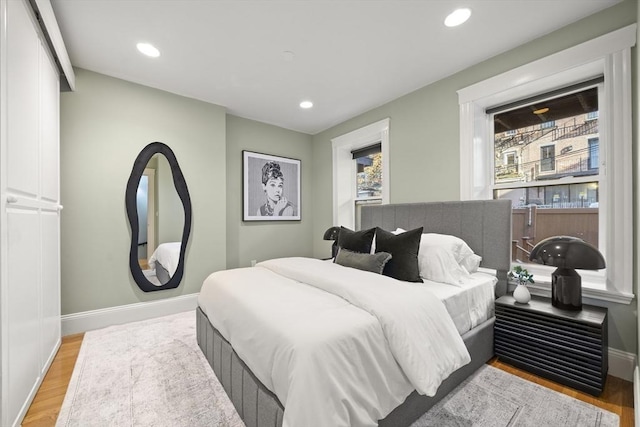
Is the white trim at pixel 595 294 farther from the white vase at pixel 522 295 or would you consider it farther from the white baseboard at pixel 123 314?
the white baseboard at pixel 123 314

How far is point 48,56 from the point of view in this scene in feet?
7.07

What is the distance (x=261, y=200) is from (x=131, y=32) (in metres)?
2.54

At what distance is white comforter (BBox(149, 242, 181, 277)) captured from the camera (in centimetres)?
314

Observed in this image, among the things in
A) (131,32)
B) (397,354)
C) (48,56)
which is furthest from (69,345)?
(397,354)

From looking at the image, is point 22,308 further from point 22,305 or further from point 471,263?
point 471,263

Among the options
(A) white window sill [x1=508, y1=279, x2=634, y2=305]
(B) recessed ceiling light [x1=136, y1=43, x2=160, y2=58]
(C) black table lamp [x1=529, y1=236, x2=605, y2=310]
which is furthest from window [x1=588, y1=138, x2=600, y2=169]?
(B) recessed ceiling light [x1=136, y1=43, x2=160, y2=58]

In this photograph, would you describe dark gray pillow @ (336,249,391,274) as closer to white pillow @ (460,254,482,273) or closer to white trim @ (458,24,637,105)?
white pillow @ (460,254,482,273)

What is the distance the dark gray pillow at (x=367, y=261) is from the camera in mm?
2182

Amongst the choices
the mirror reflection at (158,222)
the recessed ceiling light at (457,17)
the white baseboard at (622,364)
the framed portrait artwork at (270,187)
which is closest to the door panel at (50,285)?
the mirror reflection at (158,222)

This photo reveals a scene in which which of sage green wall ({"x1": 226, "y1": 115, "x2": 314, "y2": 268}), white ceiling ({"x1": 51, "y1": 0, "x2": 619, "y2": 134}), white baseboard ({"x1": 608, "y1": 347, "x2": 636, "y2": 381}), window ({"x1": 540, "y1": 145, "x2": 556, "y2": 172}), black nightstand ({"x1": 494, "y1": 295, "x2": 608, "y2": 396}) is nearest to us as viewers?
black nightstand ({"x1": 494, "y1": 295, "x2": 608, "y2": 396})

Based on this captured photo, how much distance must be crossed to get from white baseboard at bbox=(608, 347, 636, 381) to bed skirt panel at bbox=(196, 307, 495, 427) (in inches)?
30.1

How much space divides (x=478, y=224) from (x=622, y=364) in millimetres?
1315

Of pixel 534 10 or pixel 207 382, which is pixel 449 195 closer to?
pixel 534 10

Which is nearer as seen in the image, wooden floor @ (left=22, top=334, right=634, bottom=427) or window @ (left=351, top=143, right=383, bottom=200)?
wooden floor @ (left=22, top=334, right=634, bottom=427)
